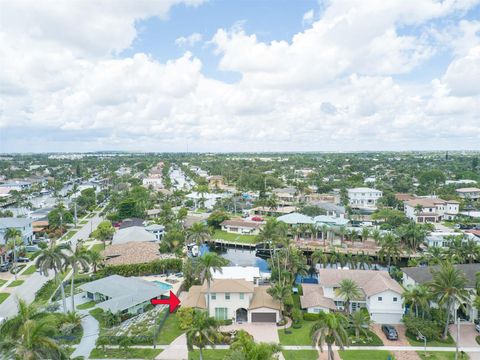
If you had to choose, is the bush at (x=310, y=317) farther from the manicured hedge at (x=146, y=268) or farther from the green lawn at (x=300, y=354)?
the manicured hedge at (x=146, y=268)

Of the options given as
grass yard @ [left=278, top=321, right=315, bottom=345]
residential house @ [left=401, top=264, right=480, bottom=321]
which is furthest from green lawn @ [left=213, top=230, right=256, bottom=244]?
grass yard @ [left=278, top=321, right=315, bottom=345]

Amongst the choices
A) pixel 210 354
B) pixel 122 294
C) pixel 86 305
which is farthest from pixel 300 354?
pixel 86 305

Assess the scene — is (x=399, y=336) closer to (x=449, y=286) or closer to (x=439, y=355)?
(x=439, y=355)

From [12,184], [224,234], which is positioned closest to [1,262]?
[224,234]

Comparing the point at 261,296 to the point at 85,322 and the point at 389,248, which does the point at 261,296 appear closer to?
the point at 85,322

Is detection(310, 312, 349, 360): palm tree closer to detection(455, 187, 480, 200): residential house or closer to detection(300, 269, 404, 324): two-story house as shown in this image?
detection(300, 269, 404, 324): two-story house
